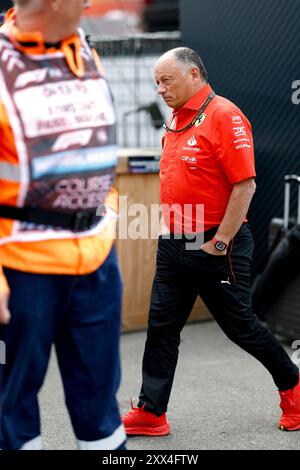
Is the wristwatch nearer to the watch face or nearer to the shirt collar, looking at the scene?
the watch face

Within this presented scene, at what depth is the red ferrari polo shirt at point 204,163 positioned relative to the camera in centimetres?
399

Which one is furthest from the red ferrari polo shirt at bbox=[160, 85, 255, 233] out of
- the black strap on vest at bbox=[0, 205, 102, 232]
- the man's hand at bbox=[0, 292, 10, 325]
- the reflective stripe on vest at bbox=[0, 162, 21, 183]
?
the man's hand at bbox=[0, 292, 10, 325]

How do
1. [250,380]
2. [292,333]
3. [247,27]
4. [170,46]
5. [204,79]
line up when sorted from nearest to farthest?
[204,79] → [250,380] → [292,333] → [247,27] → [170,46]

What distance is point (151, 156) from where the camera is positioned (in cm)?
613

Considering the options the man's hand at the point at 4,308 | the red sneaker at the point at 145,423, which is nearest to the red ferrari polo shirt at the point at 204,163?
the red sneaker at the point at 145,423

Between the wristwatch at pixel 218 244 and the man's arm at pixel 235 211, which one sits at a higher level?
the man's arm at pixel 235 211

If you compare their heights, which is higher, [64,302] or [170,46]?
[64,302]

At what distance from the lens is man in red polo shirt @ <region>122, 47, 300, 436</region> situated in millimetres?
4027

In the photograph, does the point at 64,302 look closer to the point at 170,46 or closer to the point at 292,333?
the point at 292,333

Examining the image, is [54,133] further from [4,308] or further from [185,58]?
[185,58]

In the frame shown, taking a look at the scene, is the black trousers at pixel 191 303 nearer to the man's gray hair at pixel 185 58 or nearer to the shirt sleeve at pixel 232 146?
the shirt sleeve at pixel 232 146

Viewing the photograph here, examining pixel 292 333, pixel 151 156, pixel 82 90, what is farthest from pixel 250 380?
pixel 82 90

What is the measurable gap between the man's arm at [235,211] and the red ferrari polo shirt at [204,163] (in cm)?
5

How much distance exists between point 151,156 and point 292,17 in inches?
52.4
